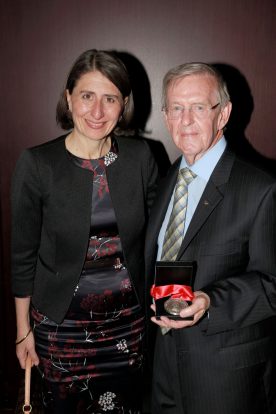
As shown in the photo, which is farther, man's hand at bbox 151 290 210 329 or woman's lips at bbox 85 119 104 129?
woman's lips at bbox 85 119 104 129

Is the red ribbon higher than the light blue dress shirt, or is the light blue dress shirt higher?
the light blue dress shirt

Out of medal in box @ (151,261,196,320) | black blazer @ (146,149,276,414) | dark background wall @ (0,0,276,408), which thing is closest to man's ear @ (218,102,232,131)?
black blazer @ (146,149,276,414)

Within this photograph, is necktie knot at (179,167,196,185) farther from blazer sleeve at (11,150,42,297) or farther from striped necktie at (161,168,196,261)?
blazer sleeve at (11,150,42,297)

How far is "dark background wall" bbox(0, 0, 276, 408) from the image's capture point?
95.6 inches

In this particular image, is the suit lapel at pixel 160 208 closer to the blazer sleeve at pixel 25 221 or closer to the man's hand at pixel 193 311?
the man's hand at pixel 193 311

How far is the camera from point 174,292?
1480 millimetres

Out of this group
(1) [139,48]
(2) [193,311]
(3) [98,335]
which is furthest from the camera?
(1) [139,48]

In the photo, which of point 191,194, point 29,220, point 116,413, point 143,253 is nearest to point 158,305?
point 191,194

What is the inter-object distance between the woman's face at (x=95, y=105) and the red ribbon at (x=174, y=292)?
76cm

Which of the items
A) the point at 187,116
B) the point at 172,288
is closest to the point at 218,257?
the point at 172,288

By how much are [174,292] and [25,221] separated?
80 cm

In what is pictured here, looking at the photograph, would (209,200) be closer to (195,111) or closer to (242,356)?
(195,111)

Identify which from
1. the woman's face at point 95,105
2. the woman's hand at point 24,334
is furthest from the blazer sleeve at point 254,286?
the woman's hand at point 24,334

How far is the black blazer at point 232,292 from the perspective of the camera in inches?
62.1
